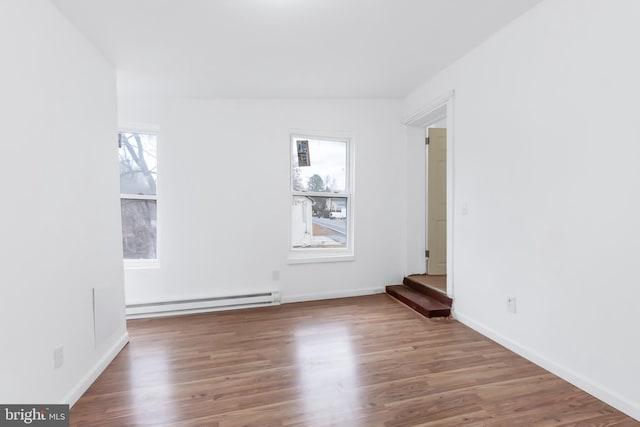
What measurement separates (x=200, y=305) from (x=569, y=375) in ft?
10.9

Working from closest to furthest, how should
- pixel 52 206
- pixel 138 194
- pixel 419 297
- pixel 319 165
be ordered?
pixel 52 206 < pixel 138 194 < pixel 419 297 < pixel 319 165

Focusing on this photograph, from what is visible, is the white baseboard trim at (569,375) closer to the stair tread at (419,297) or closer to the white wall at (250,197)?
the stair tread at (419,297)

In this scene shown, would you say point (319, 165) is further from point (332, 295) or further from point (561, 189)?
point (561, 189)

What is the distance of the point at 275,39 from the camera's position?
2.27m

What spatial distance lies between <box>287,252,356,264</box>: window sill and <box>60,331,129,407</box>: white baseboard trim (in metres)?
1.83

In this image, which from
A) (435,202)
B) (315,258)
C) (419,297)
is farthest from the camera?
(435,202)

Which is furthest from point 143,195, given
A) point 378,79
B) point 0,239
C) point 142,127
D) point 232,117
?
point 378,79

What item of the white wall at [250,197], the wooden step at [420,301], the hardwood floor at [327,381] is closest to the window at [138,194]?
the white wall at [250,197]

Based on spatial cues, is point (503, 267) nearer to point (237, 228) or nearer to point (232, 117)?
point (237, 228)

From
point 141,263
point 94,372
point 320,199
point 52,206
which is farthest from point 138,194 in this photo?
point 320,199

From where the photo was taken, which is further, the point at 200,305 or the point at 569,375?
the point at 200,305

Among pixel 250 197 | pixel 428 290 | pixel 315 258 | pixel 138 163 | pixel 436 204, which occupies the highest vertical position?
pixel 138 163

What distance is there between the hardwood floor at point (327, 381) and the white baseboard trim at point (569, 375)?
51mm

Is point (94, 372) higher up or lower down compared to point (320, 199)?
lower down
